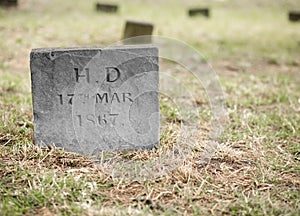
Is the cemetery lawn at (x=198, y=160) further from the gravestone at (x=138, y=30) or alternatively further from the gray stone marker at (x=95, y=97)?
the gravestone at (x=138, y=30)

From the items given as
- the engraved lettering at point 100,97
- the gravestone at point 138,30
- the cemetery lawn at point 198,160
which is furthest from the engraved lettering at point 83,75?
the gravestone at point 138,30

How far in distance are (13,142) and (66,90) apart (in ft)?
2.23

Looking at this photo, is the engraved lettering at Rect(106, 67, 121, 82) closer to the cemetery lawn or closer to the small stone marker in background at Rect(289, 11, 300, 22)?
the cemetery lawn

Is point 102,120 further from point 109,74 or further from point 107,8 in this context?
point 107,8

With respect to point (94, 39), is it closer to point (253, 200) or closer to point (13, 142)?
point (13, 142)

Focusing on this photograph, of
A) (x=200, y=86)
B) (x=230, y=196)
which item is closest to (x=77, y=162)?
(x=230, y=196)

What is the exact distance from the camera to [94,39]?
8414 mm

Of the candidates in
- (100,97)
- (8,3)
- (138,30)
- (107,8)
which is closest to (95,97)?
(100,97)

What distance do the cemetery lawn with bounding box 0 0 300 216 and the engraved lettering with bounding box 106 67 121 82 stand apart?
2.07 feet

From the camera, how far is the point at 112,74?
3340 mm

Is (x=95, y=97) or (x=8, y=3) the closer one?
(x=95, y=97)

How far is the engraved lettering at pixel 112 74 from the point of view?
10.9ft

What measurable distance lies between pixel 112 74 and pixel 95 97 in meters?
0.23

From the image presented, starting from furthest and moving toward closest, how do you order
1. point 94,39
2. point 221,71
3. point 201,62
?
1. point 94,39
2. point 201,62
3. point 221,71
